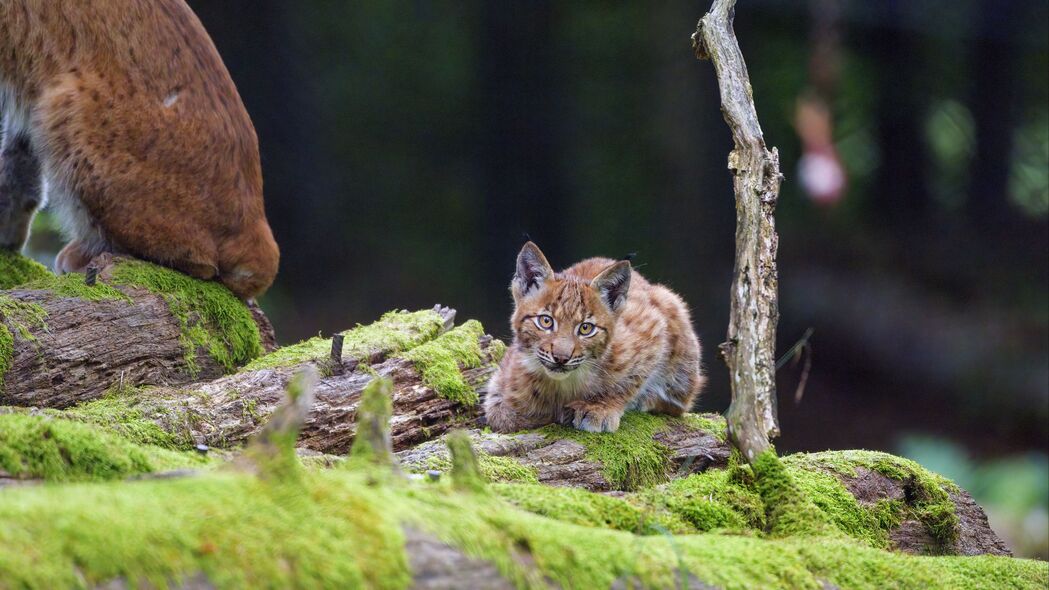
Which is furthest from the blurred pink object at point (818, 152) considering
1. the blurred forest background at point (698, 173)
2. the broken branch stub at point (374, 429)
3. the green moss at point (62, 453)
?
the broken branch stub at point (374, 429)

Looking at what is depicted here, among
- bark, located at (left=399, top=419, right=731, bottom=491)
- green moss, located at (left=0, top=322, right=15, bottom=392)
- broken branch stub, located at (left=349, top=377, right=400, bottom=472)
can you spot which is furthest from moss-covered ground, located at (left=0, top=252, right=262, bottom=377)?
broken branch stub, located at (left=349, top=377, right=400, bottom=472)

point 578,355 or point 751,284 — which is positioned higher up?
point 751,284

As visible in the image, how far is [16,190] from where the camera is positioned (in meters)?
5.62

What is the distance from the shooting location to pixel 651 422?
4883 millimetres

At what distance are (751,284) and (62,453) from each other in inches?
89.7

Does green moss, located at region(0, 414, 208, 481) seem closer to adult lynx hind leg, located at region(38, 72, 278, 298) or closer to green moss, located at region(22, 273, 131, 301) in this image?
green moss, located at region(22, 273, 131, 301)

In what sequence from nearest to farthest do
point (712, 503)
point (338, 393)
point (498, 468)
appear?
point (712, 503) < point (498, 468) < point (338, 393)

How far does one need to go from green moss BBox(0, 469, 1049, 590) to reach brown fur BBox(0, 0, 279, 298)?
2.99 meters

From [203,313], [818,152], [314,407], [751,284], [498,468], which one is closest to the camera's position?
[751,284]

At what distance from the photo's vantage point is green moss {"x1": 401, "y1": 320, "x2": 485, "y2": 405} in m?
5.06

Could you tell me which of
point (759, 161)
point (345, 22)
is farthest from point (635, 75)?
point (759, 161)

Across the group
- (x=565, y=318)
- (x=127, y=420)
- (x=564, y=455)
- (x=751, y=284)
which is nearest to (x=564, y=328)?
(x=565, y=318)

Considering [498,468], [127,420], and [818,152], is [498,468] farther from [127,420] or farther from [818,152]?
[818,152]

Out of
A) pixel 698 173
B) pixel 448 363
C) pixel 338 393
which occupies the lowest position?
pixel 338 393
